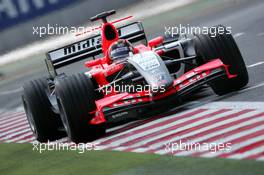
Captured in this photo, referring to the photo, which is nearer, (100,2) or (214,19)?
(214,19)

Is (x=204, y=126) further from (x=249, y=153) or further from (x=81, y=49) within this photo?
(x=81, y=49)

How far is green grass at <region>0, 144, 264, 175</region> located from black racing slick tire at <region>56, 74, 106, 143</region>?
0.35 metres

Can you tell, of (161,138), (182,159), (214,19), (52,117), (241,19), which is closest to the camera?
(182,159)

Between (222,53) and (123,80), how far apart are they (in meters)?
1.42

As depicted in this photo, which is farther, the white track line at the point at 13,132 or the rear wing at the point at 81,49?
the white track line at the point at 13,132

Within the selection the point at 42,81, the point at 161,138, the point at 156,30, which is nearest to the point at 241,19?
the point at 156,30

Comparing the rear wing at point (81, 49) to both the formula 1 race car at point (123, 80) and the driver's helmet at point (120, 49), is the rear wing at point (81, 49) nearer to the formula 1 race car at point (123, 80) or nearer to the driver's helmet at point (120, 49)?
the formula 1 race car at point (123, 80)

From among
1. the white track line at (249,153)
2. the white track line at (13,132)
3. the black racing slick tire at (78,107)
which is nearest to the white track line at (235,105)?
the black racing slick tire at (78,107)

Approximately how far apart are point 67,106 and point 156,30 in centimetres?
1791

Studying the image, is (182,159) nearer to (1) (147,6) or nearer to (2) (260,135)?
(2) (260,135)

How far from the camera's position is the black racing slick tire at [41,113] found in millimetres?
13625

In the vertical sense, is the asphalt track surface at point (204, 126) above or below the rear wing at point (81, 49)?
below

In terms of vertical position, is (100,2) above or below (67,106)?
below

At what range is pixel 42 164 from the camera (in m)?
11.6
